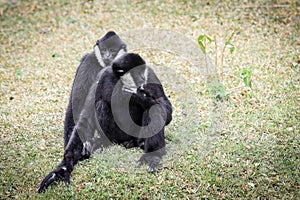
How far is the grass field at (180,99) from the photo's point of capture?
14.8 feet

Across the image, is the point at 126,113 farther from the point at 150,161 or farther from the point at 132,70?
the point at 150,161

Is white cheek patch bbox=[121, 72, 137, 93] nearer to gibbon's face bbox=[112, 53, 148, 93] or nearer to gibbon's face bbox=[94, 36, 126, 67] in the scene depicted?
gibbon's face bbox=[112, 53, 148, 93]

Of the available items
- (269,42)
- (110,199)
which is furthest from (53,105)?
(269,42)

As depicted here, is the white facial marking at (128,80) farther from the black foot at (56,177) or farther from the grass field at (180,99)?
the black foot at (56,177)

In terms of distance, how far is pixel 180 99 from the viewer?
6680 millimetres

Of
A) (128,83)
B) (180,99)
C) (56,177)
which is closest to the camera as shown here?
(56,177)

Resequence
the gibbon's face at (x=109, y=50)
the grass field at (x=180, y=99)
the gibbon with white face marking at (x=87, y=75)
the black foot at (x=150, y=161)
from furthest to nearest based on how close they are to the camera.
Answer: the gibbon's face at (x=109, y=50)
the gibbon with white face marking at (x=87, y=75)
the black foot at (x=150, y=161)
the grass field at (x=180, y=99)

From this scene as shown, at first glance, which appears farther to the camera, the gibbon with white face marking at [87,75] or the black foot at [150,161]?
the gibbon with white face marking at [87,75]

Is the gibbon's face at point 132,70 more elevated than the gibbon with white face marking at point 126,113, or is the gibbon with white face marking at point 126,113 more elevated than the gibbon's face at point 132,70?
the gibbon's face at point 132,70

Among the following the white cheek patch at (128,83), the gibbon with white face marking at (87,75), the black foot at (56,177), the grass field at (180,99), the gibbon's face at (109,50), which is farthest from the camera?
the gibbon's face at (109,50)

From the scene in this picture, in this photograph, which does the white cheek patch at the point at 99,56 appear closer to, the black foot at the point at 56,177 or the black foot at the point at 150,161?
the black foot at the point at 150,161

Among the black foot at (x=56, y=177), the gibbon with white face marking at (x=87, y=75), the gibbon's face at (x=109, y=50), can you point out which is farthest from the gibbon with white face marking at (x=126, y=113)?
the gibbon's face at (x=109, y=50)

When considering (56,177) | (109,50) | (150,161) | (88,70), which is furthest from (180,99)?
(56,177)

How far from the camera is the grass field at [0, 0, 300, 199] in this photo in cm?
451
